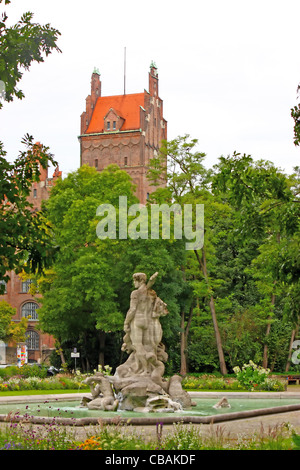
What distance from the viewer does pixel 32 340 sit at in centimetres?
8350

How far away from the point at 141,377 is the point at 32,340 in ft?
219

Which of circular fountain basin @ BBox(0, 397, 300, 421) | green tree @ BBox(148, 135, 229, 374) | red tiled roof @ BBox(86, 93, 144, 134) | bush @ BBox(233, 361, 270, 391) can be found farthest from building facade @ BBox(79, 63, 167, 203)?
circular fountain basin @ BBox(0, 397, 300, 421)

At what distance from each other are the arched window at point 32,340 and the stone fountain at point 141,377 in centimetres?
6534

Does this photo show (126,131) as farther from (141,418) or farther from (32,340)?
(141,418)

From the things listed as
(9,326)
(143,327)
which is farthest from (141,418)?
(9,326)

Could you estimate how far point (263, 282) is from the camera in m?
43.9

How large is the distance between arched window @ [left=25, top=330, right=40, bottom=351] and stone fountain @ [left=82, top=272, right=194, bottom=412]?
6534cm

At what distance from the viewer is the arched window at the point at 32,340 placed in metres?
83.1

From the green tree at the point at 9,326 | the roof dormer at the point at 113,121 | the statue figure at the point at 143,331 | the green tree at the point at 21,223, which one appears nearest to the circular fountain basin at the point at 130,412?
the statue figure at the point at 143,331

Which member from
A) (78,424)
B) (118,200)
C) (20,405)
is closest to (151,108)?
(118,200)

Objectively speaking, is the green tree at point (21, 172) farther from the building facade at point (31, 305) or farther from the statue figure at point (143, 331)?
the building facade at point (31, 305)

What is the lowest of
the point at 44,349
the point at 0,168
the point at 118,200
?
the point at 44,349
